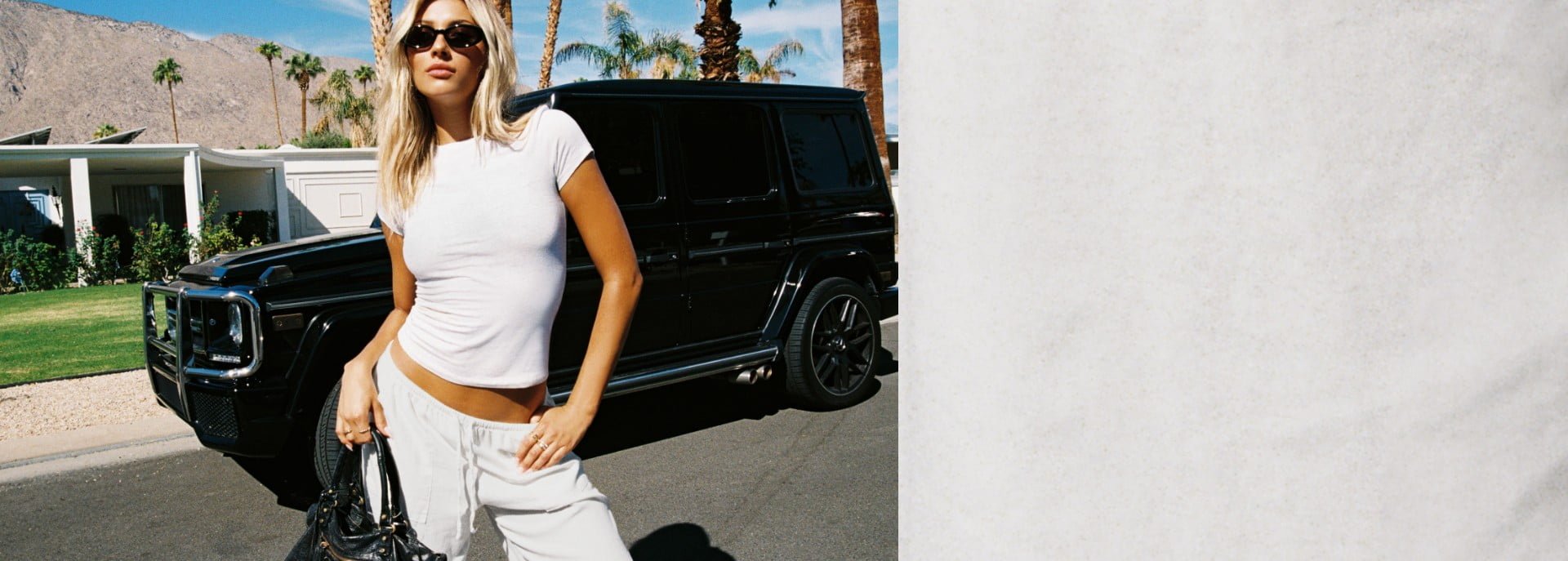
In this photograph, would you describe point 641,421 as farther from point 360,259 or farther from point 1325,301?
point 1325,301

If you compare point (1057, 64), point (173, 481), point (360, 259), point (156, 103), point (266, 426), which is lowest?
point (173, 481)

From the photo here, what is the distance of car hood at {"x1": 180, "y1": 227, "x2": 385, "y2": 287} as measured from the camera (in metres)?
4.68

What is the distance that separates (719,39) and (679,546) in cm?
1454

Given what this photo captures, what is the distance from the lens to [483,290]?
1980 millimetres

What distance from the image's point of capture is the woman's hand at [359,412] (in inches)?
80.0

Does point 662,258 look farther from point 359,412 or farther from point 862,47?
point 862,47

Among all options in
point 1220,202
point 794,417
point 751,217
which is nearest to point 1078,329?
point 1220,202

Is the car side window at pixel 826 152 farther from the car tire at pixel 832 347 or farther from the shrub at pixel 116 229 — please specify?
the shrub at pixel 116 229

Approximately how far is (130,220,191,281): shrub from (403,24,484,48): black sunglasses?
71.3 ft

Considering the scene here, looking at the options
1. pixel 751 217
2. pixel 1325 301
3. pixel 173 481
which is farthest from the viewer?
pixel 751 217

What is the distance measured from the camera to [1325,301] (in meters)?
1.12

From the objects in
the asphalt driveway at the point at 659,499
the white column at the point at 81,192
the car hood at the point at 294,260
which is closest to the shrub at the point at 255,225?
the white column at the point at 81,192

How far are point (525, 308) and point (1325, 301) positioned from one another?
1.39 m

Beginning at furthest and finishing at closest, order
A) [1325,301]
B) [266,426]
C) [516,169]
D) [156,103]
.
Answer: [156,103] < [266,426] < [516,169] < [1325,301]
